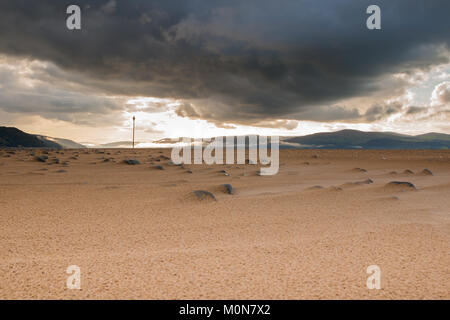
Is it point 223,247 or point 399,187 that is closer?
point 223,247

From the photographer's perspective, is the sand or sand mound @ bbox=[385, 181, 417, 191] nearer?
the sand

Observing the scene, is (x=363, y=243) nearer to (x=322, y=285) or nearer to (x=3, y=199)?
(x=322, y=285)

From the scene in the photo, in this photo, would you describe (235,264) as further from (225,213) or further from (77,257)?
(225,213)

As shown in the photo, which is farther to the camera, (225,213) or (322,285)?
(225,213)

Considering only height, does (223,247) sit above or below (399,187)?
below

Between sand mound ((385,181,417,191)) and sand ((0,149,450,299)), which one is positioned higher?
sand mound ((385,181,417,191))

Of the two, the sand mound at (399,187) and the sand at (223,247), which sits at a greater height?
the sand mound at (399,187)

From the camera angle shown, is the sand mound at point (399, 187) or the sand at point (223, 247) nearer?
the sand at point (223, 247)

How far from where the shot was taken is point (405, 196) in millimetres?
4652

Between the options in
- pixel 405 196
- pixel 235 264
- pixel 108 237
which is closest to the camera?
pixel 235 264
